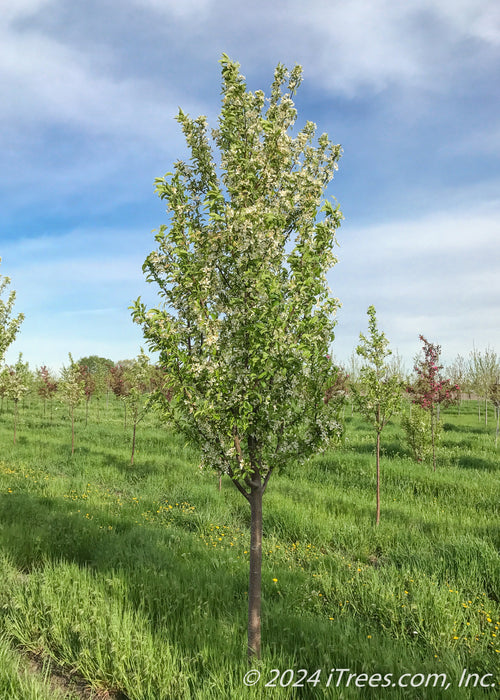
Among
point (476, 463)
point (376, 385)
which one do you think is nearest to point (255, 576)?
point (376, 385)

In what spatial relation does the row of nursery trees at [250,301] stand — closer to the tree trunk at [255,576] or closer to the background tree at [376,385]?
the tree trunk at [255,576]

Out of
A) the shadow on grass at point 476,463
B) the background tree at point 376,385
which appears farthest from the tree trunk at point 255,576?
the shadow on grass at point 476,463

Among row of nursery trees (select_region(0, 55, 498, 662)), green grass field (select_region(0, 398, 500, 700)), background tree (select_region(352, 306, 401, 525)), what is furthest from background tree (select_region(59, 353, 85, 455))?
row of nursery trees (select_region(0, 55, 498, 662))

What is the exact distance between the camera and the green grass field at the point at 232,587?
4348 mm

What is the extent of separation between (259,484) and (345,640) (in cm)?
196

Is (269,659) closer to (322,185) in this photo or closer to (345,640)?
(345,640)

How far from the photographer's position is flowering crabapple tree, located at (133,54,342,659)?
4.20 m

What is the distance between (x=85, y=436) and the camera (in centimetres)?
2177

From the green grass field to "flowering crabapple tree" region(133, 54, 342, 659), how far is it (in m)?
0.81

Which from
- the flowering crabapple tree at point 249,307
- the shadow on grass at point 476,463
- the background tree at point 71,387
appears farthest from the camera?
the background tree at point 71,387

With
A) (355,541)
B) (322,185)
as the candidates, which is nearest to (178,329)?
(322,185)

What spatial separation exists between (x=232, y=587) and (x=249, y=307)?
4.39 metres

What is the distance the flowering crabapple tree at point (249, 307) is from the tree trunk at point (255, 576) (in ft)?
0.04

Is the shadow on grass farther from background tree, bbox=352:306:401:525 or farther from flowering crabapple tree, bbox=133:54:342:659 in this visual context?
flowering crabapple tree, bbox=133:54:342:659
